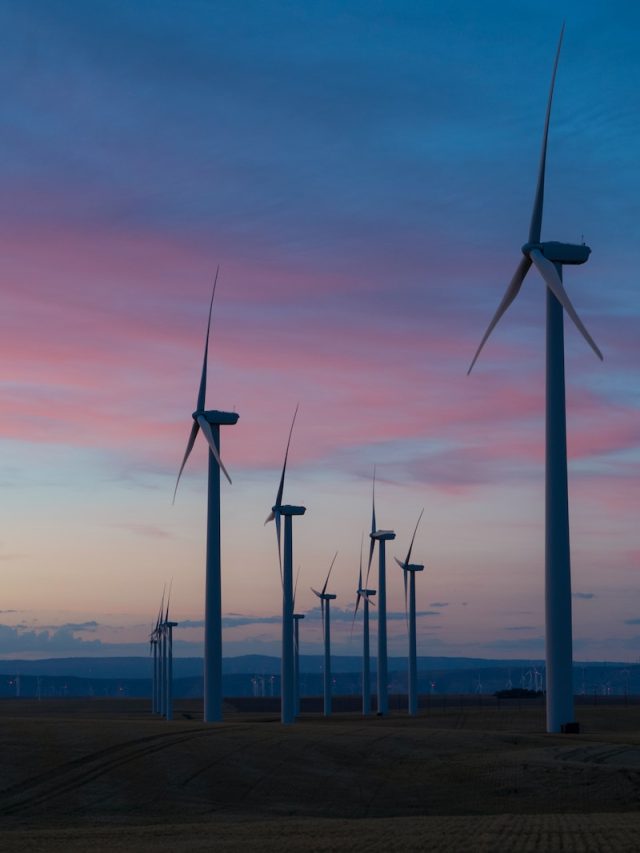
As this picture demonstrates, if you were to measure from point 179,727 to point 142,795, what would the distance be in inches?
1308

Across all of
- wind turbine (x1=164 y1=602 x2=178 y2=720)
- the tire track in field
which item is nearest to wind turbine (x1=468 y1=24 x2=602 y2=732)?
the tire track in field

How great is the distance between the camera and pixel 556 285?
77688 millimetres

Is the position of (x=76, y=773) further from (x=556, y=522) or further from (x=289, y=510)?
(x=289, y=510)

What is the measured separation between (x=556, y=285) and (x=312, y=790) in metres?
34.7

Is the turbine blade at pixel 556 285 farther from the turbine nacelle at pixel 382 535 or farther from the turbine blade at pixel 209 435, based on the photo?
the turbine nacelle at pixel 382 535

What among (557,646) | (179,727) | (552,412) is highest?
(552,412)

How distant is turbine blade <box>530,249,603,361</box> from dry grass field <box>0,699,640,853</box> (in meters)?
21.7

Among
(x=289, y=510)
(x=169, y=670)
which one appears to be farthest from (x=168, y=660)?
(x=289, y=510)

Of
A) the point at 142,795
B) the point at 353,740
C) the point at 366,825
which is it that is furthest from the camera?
the point at 353,740

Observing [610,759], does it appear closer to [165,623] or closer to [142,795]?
[142,795]

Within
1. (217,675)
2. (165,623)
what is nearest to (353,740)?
(217,675)

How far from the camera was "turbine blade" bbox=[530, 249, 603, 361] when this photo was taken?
230ft

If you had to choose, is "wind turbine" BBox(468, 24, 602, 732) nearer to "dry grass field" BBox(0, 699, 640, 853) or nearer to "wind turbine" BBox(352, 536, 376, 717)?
"dry grass field" BBox(0, 699, 640, 853)

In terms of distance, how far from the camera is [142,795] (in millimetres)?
55406
